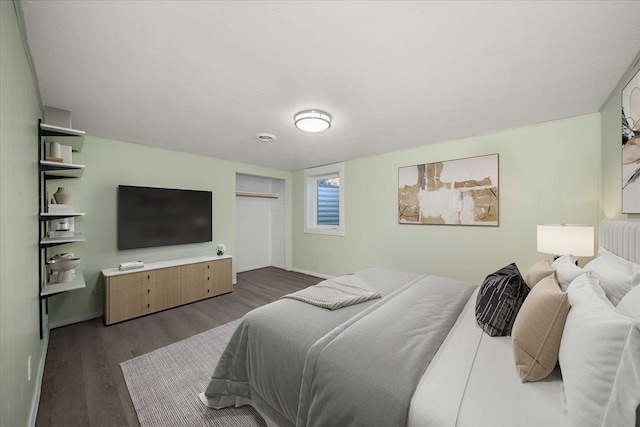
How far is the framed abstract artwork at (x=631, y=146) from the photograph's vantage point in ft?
5.37

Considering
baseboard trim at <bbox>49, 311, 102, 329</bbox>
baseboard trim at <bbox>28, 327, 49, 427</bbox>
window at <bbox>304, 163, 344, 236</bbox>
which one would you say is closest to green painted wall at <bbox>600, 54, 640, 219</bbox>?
window at <bbox>304, 163, 344, 236</bbox>

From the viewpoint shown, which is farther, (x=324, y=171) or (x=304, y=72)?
(x=324, y=171)

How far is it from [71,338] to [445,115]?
458 centimetres

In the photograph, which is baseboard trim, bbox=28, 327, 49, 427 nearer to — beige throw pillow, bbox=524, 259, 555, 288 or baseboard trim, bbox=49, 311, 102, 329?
baseboard trim, bbox=49, 311, 102, 329

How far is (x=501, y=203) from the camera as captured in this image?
303 cm

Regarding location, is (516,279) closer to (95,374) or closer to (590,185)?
(590,185)

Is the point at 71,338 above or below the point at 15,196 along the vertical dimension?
below

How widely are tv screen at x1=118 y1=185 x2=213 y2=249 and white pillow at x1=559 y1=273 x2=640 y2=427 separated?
4.29 m

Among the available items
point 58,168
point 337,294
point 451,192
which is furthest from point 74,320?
point 451,192

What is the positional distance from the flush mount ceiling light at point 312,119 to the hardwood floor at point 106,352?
2.50 meters

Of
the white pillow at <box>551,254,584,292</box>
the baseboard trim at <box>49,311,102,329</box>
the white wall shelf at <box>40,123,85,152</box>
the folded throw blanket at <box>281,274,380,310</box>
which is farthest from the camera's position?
the baseboard trim at <box>49,311,102,329</box>

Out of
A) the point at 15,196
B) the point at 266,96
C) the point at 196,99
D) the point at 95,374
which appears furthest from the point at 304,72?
the point at 95,374

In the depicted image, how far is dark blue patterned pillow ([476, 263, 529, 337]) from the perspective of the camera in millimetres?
1431

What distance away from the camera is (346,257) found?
15.3 feet
